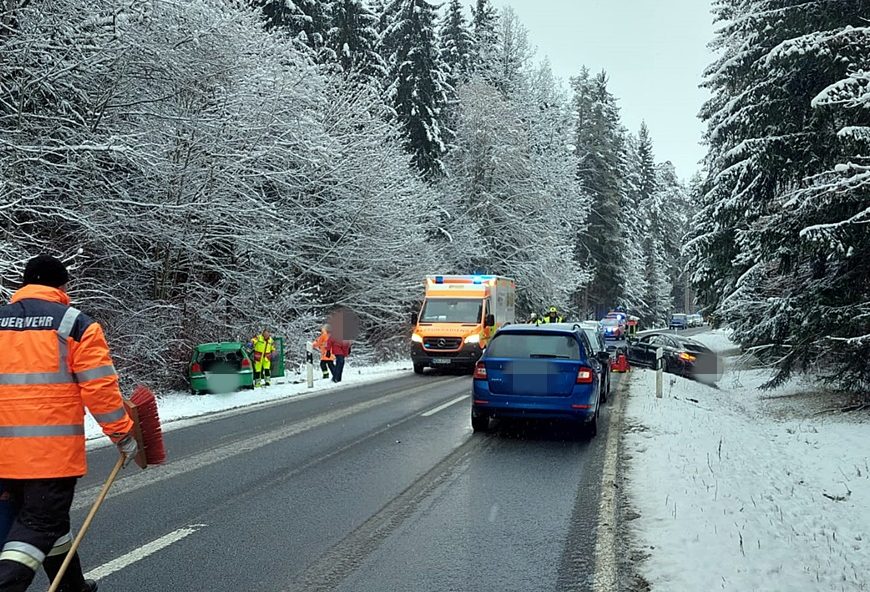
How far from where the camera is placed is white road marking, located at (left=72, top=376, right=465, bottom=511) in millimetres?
7578

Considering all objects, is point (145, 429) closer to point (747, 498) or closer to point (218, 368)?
point (747, 498)

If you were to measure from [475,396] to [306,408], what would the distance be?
4.75 metres

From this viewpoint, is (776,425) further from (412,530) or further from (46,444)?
(46,444)

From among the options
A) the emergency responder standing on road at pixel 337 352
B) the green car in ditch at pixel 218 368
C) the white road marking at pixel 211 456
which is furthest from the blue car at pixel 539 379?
the emergency responder standing on road at pixel 337 352

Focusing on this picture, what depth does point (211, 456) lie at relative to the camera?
9.44 meters

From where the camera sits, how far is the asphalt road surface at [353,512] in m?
5.24

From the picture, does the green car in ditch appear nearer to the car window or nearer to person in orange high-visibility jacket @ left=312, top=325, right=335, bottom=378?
person in orange high-visibility jacket @ left=312, top=325, right=335, bottom=378

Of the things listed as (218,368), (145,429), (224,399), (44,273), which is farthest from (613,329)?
(44,273)

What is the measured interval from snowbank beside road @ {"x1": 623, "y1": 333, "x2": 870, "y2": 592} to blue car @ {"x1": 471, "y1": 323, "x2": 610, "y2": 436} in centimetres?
96

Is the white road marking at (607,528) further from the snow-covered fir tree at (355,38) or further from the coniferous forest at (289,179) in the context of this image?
the snow-covered fir tree at (355,38)

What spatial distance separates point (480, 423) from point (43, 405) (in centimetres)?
793

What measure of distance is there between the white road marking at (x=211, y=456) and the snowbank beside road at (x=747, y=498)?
16.2 ft

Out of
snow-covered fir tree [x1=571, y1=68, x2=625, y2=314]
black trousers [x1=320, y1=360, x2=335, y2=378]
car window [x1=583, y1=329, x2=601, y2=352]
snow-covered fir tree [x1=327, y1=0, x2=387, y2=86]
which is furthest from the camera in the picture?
snow-covered fir tree [x1=571, y1=68, x2=625, y2=314]

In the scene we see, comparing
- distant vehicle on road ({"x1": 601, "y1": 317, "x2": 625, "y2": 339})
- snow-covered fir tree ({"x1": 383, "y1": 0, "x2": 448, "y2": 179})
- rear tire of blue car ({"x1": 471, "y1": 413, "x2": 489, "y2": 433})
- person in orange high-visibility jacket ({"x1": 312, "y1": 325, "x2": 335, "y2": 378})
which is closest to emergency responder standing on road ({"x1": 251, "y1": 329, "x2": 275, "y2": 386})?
person in orange high-visibility jacket ({"x1": 312, "y1": 325, "x2": 335, "y2": 378})
